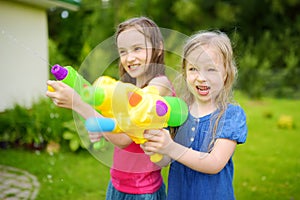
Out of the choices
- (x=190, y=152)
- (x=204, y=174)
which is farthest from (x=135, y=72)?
(x=204, y=174)

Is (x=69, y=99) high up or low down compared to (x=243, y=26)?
down

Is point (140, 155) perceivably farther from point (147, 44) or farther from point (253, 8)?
point (253, 8)

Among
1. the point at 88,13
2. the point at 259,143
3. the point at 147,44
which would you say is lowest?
the point at 259,143

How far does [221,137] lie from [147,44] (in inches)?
17.1

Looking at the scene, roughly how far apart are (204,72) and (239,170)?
341 cm

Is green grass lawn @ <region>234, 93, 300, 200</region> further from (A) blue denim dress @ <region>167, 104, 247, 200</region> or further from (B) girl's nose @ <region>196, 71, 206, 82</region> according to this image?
(B) girl's nose @ <region>196, 71, 206, 82</region>

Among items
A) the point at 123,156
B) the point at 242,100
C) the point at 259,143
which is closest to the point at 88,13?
the point at 242,100

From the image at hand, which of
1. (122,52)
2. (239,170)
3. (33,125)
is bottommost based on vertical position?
(239,170)

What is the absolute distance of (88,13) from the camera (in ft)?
36.0

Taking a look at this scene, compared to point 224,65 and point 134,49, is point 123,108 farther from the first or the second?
point 224,65

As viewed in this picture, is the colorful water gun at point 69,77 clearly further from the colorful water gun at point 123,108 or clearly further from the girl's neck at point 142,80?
the girl's neck at point 142,80

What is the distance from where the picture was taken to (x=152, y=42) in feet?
4.06

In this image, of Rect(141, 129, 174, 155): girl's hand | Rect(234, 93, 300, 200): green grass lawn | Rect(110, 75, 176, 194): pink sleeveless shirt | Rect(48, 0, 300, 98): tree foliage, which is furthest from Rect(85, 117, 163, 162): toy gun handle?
Rect(48, 0, 300, 98): tree foliage

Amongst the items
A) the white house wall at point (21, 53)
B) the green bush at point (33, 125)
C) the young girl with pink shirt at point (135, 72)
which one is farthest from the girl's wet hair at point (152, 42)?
the green bush at point (33, 125)
